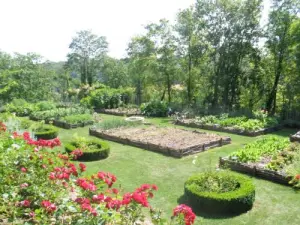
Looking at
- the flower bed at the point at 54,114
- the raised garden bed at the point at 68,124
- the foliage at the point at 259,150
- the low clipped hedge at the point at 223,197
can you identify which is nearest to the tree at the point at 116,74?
the flower bed at the point at 54,114

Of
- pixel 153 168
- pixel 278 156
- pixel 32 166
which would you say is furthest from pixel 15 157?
pixel 278 156

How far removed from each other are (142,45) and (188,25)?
17.0 ft

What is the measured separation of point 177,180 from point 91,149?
352 cm

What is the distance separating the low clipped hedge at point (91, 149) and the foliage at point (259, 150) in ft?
13.4

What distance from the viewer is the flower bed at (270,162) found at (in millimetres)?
7305

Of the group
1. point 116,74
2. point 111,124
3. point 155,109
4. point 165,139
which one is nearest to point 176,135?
point 165,139

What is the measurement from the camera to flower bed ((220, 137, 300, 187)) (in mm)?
7305

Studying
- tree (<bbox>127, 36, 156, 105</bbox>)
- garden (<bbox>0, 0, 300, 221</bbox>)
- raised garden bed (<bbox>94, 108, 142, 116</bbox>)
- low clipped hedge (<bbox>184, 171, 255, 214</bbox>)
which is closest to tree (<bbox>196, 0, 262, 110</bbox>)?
garden (<bbox>0, 0, 300, 221</bbox>)

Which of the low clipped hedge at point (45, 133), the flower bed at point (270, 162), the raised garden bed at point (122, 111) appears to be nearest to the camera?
the flower bed at point (270, 162)

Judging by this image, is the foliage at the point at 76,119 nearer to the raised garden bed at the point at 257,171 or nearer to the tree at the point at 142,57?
the tree at the point at 142,57

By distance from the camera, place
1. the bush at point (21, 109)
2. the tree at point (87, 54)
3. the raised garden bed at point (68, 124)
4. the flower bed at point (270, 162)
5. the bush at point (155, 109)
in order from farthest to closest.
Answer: the tree at point (87, 54) → the bush at point (21, 109) → the bush at point (155, 109) → the raised garden bed at point (68, 124) → the flower bed at point (270, 162)

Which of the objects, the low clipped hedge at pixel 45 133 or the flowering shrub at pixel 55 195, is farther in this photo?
the low clipped hedge at pixel 45 133

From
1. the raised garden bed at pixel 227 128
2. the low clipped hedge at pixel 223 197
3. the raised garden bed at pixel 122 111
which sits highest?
the raised garden bed at pixel 122 111

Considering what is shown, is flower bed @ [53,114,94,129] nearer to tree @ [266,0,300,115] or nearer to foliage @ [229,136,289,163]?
foliage @ [229,136,289,163]
